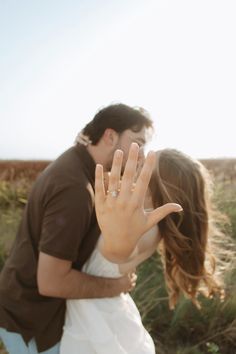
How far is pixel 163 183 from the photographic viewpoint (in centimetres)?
237

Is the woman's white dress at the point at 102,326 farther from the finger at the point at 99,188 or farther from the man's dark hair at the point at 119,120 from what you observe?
the man's dark hair at the point at 119,120

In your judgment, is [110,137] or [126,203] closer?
[126,203]

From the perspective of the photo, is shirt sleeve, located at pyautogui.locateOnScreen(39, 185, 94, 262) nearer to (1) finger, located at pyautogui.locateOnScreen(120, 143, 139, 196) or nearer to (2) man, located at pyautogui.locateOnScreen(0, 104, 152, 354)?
(2) man, located at pyautogui.locateOnScreen(0, 104, 152, 354)

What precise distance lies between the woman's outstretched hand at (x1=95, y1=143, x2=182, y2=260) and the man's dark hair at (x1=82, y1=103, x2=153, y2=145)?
122cm

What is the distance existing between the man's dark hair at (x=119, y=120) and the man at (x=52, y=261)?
1.25 ft

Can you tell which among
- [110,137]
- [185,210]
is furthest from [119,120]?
[185,210]

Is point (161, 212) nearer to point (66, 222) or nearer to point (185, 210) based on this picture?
point (66, 222)

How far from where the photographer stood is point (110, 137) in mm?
2838

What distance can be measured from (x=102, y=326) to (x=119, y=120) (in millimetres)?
1235

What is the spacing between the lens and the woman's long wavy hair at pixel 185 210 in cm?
237

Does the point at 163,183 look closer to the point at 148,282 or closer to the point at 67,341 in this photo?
the point at 67,341

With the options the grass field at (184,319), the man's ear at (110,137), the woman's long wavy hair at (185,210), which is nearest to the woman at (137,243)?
the woman's long wavy hair at (185,210)

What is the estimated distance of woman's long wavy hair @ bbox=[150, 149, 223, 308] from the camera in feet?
7.77

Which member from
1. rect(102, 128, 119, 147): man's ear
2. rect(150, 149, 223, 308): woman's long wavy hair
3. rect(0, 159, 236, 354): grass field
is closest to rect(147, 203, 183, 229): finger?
rect(150, 149, 223, 308): woman's long wavy hair
